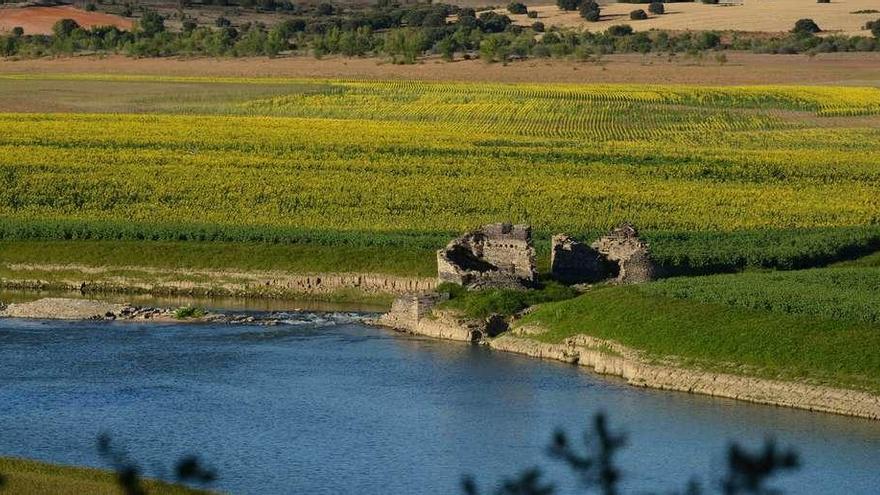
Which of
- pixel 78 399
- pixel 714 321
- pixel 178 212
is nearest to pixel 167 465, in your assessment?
pixel 78 399

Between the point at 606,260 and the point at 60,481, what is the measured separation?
2385cm

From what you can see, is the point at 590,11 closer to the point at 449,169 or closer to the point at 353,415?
the point at 449,169

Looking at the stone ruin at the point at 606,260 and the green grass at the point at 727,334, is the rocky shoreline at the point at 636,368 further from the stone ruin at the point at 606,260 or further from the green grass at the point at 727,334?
the stone ruin at the point at 606,260

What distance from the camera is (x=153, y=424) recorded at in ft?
116

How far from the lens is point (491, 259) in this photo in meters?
49.4

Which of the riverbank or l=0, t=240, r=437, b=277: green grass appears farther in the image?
l=0, t=240, r=437, b=277: green grass

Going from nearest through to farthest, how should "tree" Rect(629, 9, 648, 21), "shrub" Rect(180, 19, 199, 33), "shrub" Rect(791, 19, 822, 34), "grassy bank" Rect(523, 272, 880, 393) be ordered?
"grassy bank" Rect(523, 272, 880, 393)
"shrub" Rect(791, 19, 822, 34)
"shrub" Rect(180, 19, 199, 33)
"tree" Rect(629, 9, 648, 21)

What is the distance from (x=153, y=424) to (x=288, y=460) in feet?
12.7

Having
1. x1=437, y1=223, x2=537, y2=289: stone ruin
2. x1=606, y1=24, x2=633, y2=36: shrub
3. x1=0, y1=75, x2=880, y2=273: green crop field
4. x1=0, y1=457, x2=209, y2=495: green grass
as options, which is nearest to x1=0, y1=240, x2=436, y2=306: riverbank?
x1=0, y1=75, x2=880, y2=273: green crop field

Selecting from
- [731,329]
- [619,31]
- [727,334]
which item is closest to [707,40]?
[619,31]

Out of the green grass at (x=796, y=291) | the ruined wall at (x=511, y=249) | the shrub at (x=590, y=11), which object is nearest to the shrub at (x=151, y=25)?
the shrub at (x=590, y=11)

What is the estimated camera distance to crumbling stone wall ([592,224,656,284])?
49156mm

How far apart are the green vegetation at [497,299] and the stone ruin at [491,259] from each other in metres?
0.40

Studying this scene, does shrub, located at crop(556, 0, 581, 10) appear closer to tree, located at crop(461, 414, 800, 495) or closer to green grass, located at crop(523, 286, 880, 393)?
green grass, located at crop(523, 286, 880, 393)
